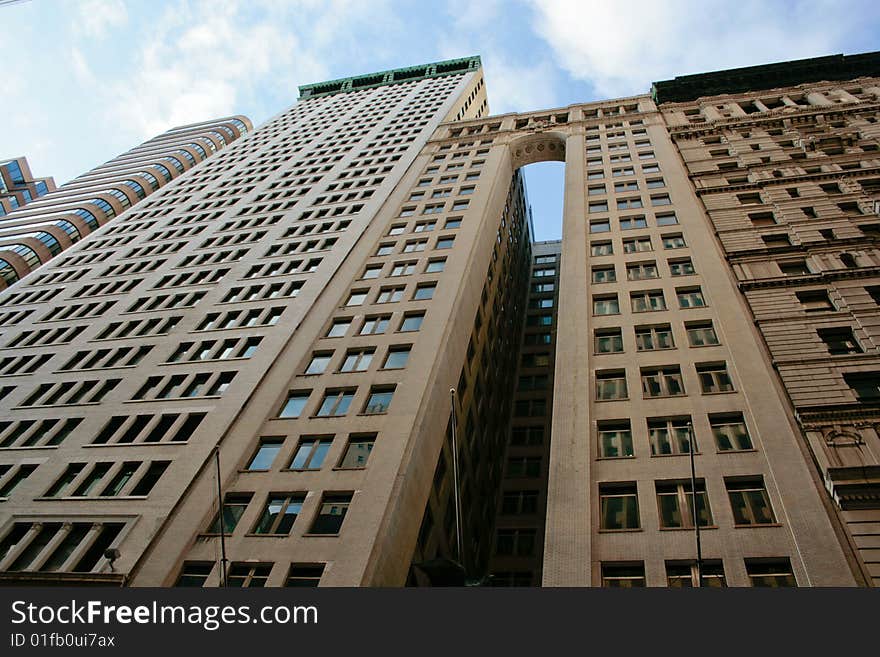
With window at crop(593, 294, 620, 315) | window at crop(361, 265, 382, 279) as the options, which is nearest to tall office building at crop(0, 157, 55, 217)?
window at crop(361, 265, 382, 279)

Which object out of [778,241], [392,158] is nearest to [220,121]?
[392,158]

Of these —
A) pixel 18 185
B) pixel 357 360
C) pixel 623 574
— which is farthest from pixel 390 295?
pixel 18 185

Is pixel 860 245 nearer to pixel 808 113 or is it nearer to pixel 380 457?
pixel 808 113

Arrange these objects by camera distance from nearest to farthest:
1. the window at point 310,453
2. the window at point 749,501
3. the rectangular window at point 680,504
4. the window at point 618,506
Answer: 1. the window at point 749,501
2. the rectangular window at point 680,504
3. the window at point 618,506
4. the window at point 310,453

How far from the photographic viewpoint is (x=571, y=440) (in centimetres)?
2792

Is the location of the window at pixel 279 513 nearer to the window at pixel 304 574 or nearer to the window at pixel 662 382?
the window at pixel 304 574

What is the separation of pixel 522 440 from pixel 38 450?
3454 centimetres

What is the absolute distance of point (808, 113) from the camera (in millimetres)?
55812

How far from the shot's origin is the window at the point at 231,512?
27578 millimetres

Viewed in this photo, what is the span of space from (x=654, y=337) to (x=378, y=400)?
14752mm

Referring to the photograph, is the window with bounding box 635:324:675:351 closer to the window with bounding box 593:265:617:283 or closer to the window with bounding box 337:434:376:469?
the window with bounding box 593:265:617:283

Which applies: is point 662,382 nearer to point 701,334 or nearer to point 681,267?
point 701,334

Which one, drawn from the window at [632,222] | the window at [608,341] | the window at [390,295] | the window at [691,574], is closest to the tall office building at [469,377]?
the window at [691,574]

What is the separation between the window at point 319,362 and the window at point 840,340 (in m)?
25.5
